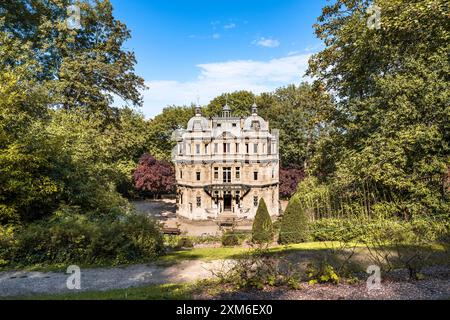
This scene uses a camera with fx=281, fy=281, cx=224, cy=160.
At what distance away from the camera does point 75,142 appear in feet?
51.2

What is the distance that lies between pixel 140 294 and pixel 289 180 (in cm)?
3516

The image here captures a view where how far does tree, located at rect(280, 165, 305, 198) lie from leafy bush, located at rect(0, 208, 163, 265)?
31.0 m

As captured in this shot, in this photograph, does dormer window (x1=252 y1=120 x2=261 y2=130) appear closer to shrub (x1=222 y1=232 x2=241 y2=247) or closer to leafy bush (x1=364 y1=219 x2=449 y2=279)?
shrub (x1=222 y1=232 x2=241 y2=247)

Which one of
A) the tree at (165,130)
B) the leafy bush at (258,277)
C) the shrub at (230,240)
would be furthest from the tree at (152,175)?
the leafy bush at (258,277)

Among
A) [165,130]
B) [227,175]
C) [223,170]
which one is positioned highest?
[165,130]

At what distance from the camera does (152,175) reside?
3809cm

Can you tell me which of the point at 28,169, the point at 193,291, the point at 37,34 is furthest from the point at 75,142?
the point at 193,291

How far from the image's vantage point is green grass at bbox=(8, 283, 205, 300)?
6.38 m

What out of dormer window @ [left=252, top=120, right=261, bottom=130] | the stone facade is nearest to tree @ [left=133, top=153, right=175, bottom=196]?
the stone facade

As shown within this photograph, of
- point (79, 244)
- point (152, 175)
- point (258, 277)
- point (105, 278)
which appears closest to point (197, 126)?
point (152, 175)

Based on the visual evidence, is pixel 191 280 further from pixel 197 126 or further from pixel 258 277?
pixel 197 126

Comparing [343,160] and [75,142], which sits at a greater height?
[75,142]

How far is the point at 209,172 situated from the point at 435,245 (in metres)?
24.8
